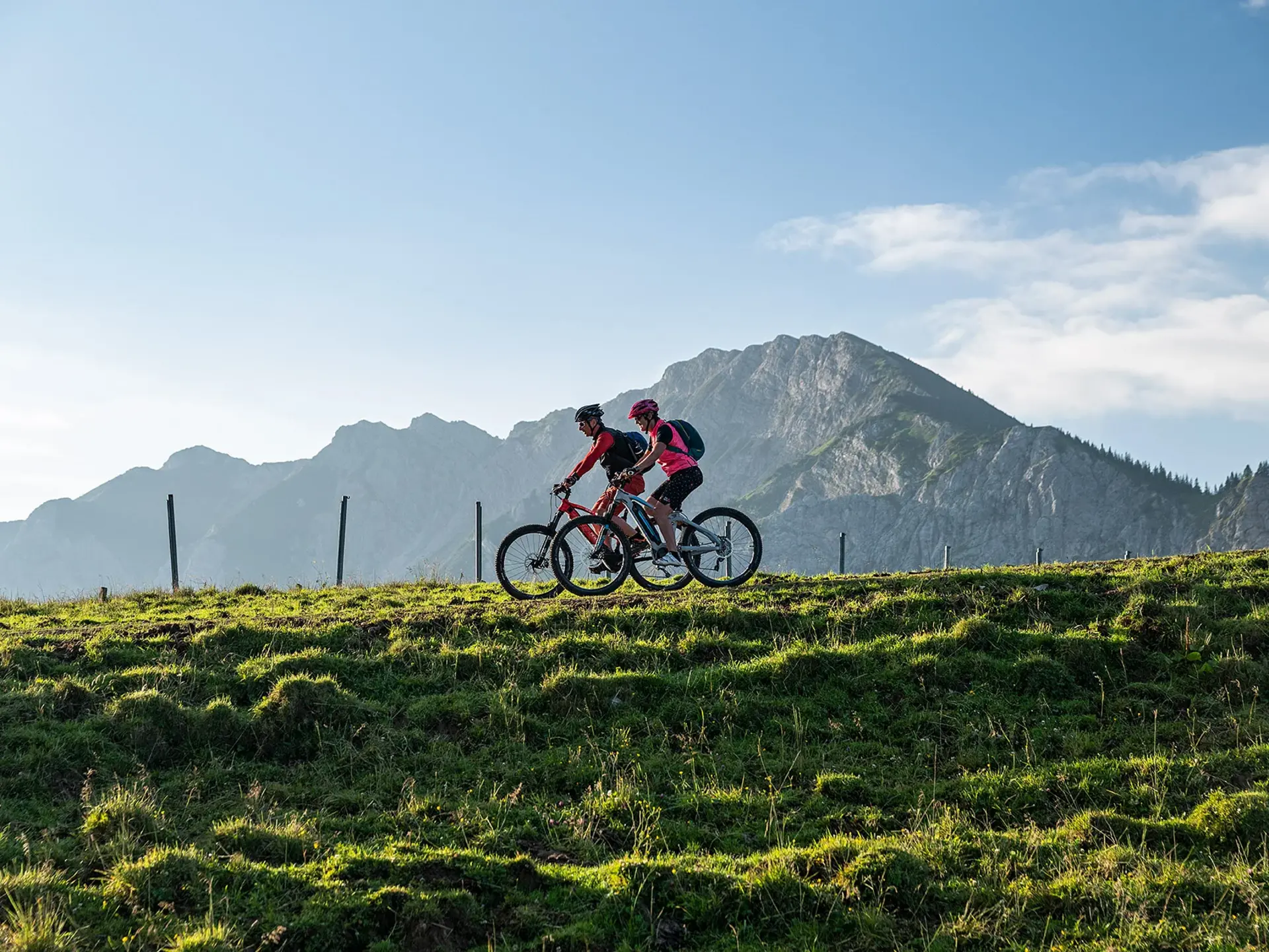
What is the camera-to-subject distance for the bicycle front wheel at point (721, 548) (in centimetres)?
1466

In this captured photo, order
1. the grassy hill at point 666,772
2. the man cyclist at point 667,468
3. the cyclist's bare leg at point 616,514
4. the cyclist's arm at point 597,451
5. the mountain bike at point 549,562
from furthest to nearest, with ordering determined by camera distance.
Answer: the mountain bike at point 549,562
the cyclist's bare leg at point 616,514
the man cyclist at point 667,468
the cyclist's arm at point 597,451
the grassy hill at point 666,772

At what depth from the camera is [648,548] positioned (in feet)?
47.8

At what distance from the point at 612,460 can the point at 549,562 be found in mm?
1943

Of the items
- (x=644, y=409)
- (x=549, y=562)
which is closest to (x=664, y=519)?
(x=644, y=409)

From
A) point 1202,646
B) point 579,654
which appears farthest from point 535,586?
point 1202,646

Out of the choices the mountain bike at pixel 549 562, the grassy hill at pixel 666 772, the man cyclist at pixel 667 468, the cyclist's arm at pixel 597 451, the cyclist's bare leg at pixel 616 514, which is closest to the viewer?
the grassy hill at pixel 666 772

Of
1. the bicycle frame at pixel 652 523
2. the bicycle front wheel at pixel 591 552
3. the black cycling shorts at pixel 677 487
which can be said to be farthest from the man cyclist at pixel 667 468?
the bicycle front wheel at pixel 591 552

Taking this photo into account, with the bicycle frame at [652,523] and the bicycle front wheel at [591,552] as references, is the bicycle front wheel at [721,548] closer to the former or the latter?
the bicycle frame at [652,523]

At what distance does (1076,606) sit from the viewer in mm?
12875

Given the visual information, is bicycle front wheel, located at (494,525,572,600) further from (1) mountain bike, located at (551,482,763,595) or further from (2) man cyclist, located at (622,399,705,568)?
(2) man cyclist, located at (622,399,705,568)

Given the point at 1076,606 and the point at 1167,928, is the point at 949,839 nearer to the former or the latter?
the point at 1167,928

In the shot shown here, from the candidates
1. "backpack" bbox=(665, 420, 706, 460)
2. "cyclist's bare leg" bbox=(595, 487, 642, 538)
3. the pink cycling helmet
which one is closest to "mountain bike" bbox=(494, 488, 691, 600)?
"cyclist's bare leg" bbox=(595, 487, 642, 538)

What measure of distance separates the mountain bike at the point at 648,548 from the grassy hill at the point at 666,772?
2.07 ft

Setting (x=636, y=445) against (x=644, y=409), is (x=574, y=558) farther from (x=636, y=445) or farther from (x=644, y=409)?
(x=644, y=409)
